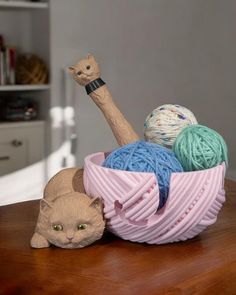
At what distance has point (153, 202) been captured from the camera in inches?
37.9

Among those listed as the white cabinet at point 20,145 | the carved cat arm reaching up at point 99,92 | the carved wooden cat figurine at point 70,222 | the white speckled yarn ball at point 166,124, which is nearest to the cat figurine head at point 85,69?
the carved cat arm reaching up at point 99,92

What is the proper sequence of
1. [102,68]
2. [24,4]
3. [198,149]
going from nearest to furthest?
1. [198,149]
2. [24,4]
3. [102,68]

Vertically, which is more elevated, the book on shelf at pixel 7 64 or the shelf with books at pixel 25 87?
the book on shelf at pixel 7 64

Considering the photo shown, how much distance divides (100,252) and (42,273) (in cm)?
→ 13

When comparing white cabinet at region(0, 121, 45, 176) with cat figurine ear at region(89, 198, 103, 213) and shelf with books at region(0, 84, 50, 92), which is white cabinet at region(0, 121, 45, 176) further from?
cat figurine ear at region(89, 198, 103, 213)

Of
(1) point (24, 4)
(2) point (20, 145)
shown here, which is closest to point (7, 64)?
(1) point (24, 4)

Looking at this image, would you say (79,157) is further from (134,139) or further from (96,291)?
(96,291)

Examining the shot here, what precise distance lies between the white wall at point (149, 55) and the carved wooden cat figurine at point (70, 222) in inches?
78.1

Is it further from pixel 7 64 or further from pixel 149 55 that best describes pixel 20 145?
pixel 149 55

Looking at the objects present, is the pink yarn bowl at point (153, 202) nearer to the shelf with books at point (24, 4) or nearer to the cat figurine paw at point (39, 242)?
the cat figurine paw at point (39, 242)

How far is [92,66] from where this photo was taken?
1146 mm

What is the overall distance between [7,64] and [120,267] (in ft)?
6.93

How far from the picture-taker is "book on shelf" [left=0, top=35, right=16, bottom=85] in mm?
2832

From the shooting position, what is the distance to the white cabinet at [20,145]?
9.22 feet
